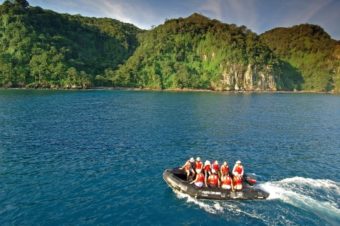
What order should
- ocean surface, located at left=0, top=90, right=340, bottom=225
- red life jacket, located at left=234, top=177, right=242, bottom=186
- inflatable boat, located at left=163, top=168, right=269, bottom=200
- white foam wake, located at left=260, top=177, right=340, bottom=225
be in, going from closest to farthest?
ocean surface, located at left=0, top=90, right=340, bottom=225 → white foam wake, located at left=260, top=177, right=340, bottom=225 → inflatable boat, located at left=163, top=168, right=269, bottom=200 → red life jacket, located at left=234, top=177, right=242, bottom=186

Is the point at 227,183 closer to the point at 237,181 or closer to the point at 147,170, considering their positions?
the point at 237,181

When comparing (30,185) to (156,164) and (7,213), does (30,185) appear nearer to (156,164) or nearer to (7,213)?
(7,213)

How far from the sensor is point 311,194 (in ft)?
108

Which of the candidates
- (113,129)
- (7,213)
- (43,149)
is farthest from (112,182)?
(113,129)

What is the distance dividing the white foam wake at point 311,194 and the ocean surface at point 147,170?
10 cm

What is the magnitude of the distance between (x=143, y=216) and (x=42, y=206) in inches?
368

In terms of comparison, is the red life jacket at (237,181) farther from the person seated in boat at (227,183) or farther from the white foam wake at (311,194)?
the white foam wake at (311,194)

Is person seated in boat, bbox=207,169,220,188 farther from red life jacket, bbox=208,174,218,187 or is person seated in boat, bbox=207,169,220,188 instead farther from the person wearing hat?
the person wearing hat

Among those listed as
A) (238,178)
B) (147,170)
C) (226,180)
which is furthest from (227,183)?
(147,170)

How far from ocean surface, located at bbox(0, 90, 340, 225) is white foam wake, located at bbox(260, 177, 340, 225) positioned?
0.33 feet

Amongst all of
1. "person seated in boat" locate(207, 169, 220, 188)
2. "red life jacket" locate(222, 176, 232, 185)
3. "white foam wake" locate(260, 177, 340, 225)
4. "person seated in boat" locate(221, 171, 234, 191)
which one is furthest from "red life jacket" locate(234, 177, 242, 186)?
"white foam wake" locate(260, 177, 340, 225)

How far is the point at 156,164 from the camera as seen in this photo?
139ft

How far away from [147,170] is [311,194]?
18.6 metres

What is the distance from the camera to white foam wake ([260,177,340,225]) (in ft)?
96.0
